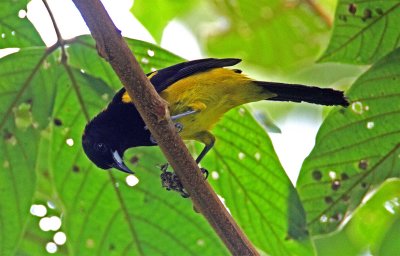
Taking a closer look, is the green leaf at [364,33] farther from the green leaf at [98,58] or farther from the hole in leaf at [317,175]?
the green leaf at [98,58]

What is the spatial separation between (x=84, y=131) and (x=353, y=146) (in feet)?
3.68

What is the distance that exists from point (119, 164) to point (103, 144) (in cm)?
38

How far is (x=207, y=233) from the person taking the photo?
2.95m

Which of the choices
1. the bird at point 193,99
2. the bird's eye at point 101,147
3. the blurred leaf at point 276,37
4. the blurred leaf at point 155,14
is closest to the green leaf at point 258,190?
the bird at point 193,99

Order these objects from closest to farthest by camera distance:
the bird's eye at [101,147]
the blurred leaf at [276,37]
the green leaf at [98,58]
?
1. the green leaf at [98,58]
2. the bird's eye at [101,147]
3. the blurred leaf at [276,37]

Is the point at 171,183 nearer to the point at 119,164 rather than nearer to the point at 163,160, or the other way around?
the point at 163,160

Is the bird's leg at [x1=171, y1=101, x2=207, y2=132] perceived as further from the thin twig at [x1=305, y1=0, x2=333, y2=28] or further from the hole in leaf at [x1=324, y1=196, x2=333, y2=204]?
the thin twig at [x1=305, y1=0, x2=333, y2=28]

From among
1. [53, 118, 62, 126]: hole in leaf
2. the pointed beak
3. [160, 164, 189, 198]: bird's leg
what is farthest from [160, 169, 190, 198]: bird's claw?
[53, 118, 62, 126]: hole in leaf

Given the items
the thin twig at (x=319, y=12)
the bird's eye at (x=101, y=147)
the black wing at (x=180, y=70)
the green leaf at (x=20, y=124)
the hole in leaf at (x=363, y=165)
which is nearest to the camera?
the green leaf at (x=20, y=124)

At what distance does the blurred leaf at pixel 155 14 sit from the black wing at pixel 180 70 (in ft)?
1.12

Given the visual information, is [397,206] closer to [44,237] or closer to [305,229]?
[305,229]

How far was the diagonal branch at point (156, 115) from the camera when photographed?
211cm

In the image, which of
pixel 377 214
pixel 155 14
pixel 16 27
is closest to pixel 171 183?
Answer: pixel 16 27

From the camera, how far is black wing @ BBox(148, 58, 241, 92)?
358cm
